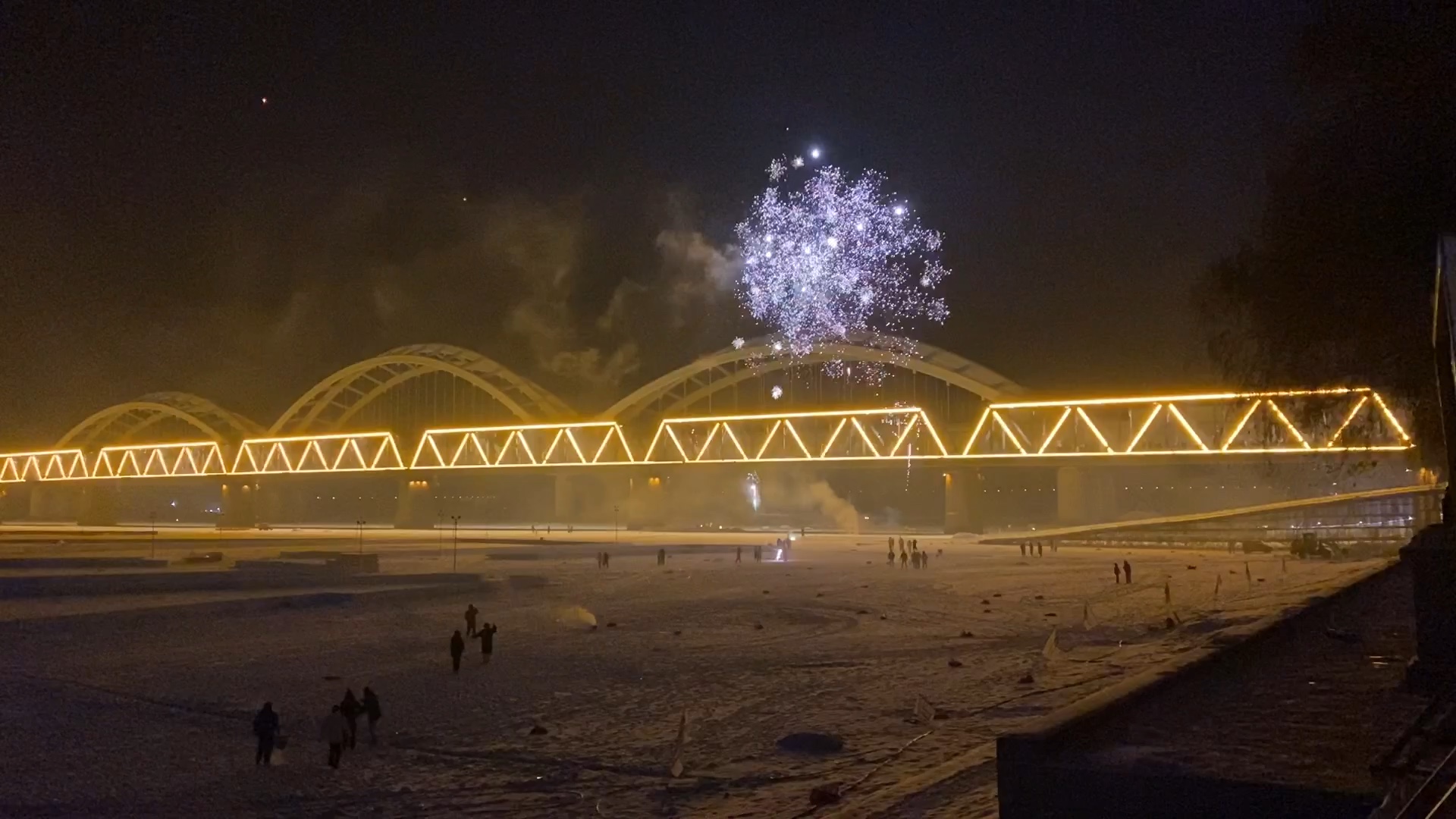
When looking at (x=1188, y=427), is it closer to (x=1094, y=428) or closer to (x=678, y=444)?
(x=1094, y=428)

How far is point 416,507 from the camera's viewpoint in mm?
126625

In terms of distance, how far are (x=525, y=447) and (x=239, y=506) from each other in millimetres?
47420

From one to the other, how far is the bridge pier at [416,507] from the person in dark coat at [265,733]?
114281 mm

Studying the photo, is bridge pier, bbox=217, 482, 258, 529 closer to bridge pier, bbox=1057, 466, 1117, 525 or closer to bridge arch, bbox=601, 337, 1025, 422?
bridge arch, bbox=601, 337, 1025, 422

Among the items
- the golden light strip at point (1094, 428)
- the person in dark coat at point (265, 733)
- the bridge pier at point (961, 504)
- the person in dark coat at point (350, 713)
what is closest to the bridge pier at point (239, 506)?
the bridge pier at point (961, 504)

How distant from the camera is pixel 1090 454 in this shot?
81.2 meters

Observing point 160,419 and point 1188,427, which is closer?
point 1188,427

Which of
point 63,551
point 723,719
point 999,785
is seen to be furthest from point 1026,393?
point 999,785

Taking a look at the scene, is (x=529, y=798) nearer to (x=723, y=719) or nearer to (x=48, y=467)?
(x=723, y=719)

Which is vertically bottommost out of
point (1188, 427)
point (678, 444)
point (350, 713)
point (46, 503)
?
point (350, 713)

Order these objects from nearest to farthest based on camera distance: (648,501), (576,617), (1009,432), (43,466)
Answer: (576,617)
(1009,432)
(648,501)
(43,466)

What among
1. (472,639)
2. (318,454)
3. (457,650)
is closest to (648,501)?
(318,454)

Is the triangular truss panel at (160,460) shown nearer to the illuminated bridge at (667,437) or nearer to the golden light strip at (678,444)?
the illuminated bridge at (667,437)

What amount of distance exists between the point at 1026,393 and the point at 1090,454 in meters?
9.48
